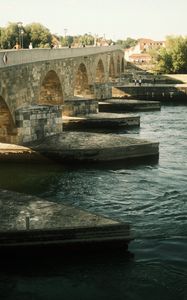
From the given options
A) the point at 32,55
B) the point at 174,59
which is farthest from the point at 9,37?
the point at 32,55

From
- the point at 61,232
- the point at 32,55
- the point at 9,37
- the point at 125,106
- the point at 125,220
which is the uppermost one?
the point at 9,37

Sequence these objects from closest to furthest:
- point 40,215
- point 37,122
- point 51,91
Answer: point 40,215
point 37,122
point 51,91

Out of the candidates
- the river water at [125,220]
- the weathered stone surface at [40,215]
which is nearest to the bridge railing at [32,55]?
the river water at [125,220]

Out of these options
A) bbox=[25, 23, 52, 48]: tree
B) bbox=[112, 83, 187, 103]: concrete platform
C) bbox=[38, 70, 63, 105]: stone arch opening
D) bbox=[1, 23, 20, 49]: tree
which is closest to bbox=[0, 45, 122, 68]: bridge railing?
bbox=[38, 70, 63, 105]: stone arch opening

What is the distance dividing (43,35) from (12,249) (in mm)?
70686

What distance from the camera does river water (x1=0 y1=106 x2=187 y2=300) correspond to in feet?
36.9

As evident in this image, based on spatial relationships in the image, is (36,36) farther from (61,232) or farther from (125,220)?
(61,232)

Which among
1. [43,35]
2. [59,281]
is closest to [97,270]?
[59,281]

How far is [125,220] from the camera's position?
15422 mm

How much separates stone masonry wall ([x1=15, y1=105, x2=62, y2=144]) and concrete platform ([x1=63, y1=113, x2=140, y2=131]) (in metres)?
6.85

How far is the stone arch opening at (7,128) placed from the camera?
22406 mm

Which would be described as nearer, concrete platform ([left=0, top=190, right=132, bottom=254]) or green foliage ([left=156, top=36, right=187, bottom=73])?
concrete platform ([left=0, top=190, right=132, bottom=254])

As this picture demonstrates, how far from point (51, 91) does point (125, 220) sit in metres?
18.1

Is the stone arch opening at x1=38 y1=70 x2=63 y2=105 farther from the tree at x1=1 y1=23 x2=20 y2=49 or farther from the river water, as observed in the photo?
the tree at x1=1 y1=23 x2=20 y2=49
